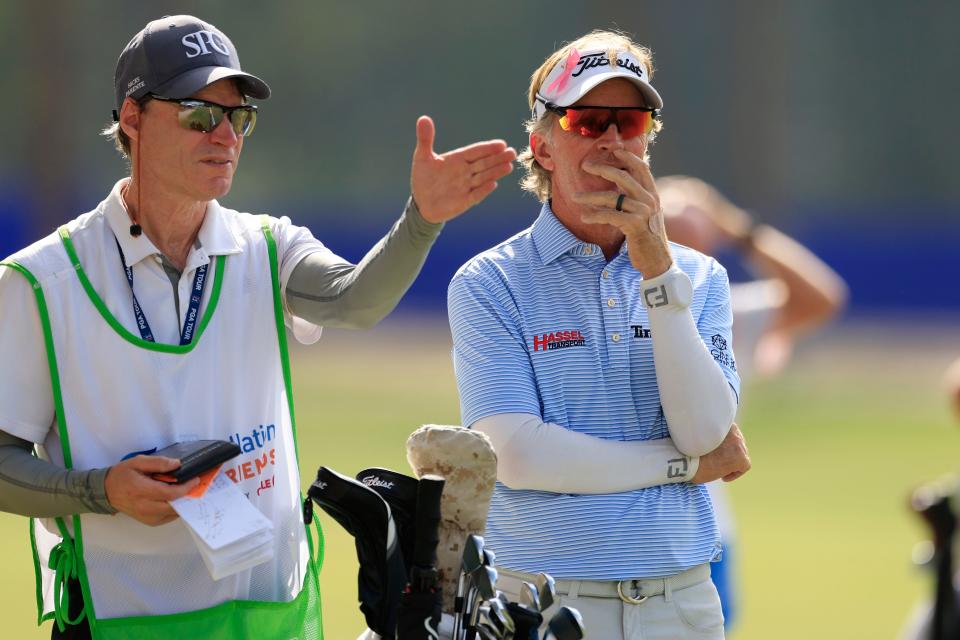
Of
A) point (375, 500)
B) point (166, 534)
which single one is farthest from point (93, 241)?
point (375, 500)

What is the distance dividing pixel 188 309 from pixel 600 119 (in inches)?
44.2

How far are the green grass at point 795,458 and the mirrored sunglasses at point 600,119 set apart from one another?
1.36 metres

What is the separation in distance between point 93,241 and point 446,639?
1273 mm

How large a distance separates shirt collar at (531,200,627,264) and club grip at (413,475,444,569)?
94cm

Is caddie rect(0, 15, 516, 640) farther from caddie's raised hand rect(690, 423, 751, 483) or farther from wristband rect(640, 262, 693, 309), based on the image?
caddie's raised hand rect(690, 423, 751, 483)

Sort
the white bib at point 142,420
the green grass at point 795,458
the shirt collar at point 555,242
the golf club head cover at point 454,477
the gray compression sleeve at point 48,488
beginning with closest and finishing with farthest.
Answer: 1. the golf club head cover at point 454,477
2. the gray compression sleeve at point 48,488
3. the white bib at point 142,420
4. the shirt collar at point 555,242
5. the green grass at point 795,458

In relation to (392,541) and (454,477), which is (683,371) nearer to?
(454,477)

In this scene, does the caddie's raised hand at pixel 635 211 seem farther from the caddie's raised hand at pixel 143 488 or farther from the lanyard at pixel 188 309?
the caddie's raised hand at pixel 143 488

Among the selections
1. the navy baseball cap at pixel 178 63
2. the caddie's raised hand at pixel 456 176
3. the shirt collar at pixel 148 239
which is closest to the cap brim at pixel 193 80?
the navy baseball cap at pixel 178 63

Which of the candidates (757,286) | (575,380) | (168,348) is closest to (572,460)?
(575,380)

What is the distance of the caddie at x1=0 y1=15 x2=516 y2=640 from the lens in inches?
132

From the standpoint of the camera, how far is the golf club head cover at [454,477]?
3.13 metres

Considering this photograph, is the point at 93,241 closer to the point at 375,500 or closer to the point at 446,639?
the point at 375,500

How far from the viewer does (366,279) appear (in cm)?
344
